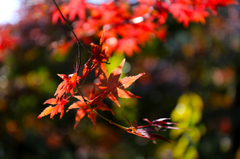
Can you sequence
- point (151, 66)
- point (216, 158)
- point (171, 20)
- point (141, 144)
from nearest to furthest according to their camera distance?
point (216, 158) < point (141, 144) < point (171, 20) < point (151, 66)

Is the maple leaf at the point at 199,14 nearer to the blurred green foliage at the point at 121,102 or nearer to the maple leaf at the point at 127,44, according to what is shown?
the maple leaf at the point at 127,44

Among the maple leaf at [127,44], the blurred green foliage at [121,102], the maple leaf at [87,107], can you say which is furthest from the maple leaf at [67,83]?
the blurred green foliage at [121,102]

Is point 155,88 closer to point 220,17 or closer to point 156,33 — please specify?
point 220,17

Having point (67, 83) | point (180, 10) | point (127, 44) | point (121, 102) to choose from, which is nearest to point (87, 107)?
point (67, 83)

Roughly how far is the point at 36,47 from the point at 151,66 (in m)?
2.77

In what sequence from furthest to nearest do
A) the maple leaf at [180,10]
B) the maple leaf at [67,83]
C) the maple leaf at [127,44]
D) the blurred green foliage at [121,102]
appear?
the blurred green foliage at [121,102], the maple leaf at [127,44], the maple leaf at [180,10], the maple leaf at [67,83]

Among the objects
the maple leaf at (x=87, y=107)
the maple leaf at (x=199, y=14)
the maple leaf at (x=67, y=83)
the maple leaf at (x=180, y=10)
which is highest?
the maple leaf at (x=67, y=83)

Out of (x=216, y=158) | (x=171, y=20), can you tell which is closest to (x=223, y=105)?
(x=216, y=158)

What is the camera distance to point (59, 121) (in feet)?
12.0

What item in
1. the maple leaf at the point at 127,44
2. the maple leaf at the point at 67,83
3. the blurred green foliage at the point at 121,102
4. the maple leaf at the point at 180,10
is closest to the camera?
the maple leaf at the point at 67,83

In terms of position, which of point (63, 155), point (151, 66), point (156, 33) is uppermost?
point (156, 33)

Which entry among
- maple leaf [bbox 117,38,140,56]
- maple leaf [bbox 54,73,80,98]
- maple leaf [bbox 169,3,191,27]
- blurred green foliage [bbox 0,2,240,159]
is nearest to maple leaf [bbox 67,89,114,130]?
maple leaf [bbox 54,73,80,98]

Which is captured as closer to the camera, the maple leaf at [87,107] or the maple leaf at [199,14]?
the maple leaf at [87,107]

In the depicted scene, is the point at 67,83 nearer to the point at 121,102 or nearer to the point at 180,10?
the point at 180,10
